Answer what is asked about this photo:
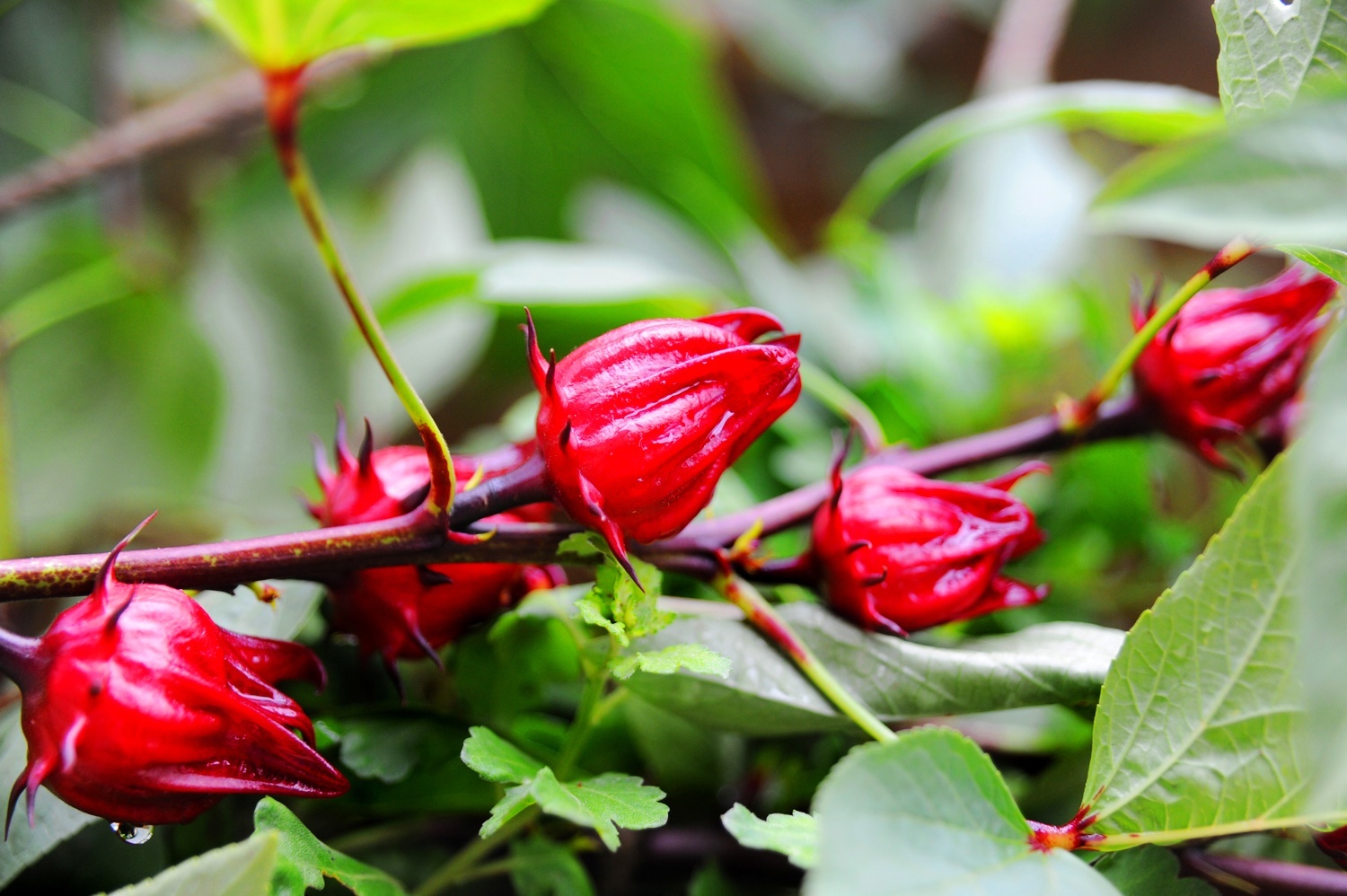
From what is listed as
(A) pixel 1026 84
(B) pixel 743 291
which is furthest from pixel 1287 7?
(A) pixel 1026 84

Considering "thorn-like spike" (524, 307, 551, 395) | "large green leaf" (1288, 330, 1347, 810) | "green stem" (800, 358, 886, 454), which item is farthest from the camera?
"green stem" (800, 358, 886, 454)

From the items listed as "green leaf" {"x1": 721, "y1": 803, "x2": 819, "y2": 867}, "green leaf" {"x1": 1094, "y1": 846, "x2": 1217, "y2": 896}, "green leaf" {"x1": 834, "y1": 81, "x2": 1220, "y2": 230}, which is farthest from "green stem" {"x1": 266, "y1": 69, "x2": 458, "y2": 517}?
"green leaf" {"x1": 834, "y1": 81, "x2": 1220, "y2": 230}

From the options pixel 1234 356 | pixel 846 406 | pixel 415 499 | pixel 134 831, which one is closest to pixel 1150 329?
pixel 1234 356

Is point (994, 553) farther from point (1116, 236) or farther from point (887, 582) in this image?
point (1116, 236)

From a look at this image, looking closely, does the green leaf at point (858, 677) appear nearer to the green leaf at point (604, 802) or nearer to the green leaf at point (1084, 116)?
the green leaf at point (604, 802)

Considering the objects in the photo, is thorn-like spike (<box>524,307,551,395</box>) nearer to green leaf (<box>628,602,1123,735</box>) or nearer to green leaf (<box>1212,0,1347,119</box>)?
green leaf (<box>628,602,1123,735</box>)

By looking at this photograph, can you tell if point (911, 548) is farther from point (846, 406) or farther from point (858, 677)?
point (846, 406)
